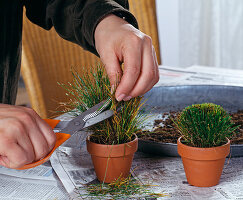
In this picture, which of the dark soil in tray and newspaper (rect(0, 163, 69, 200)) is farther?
the dark soil in tray

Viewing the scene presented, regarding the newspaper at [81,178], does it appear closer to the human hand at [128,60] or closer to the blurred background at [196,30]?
Result: the human hand at [128,60]

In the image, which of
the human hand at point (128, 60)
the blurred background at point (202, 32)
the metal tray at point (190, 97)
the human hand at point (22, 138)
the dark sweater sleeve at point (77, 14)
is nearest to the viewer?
the human hand at point (22, 138)

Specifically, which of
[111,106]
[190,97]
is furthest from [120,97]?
[190,97]

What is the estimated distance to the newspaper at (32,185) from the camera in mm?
576

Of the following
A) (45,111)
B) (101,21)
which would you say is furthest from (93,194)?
(45,111)

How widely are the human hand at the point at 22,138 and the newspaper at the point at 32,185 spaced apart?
8 cm

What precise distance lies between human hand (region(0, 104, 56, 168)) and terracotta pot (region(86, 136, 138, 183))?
0.08 meters

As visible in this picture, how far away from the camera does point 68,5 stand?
857mm

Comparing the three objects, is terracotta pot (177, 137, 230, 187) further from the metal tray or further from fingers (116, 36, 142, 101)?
the metal tray

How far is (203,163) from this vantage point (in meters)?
0.57

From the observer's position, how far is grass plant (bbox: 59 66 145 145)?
0.61 meters

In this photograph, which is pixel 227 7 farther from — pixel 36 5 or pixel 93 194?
pixel 93 194

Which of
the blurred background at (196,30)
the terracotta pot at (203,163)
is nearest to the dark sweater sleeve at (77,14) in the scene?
the terracotta pot at (203,163)

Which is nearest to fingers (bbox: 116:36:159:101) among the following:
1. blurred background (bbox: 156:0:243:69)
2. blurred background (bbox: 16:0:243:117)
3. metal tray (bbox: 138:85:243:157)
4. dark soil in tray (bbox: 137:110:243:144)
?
dark soil in tray (bbox: 137:110:243:144)
